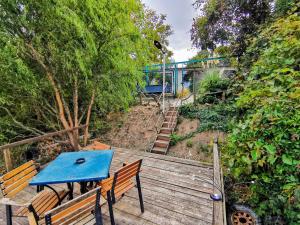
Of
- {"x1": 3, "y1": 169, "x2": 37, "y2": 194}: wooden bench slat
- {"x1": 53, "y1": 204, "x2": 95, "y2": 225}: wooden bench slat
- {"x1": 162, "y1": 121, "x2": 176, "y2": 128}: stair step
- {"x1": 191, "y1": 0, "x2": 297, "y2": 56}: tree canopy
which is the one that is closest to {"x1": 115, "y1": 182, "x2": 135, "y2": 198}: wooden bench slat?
{"x1": 53, "y1": 204, "x2": 95, "y2": 225}: wooden bench slat

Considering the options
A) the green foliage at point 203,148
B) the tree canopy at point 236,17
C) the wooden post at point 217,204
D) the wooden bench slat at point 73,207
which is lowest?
the green foliage at point 203,148

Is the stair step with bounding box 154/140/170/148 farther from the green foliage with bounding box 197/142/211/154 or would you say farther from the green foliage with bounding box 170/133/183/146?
the green foliage with bounding box 197/142/211/154

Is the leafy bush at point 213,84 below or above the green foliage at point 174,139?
above

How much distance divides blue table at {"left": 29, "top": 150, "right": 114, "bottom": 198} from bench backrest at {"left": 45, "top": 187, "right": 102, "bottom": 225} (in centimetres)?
32

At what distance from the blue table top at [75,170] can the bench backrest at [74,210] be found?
1.06 ft

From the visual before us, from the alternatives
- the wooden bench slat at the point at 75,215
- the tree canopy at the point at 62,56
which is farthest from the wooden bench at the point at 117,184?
the tree canopy at the point at 62,56

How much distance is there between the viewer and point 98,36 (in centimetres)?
413

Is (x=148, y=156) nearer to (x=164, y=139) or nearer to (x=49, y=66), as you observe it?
(x=164, y=139)

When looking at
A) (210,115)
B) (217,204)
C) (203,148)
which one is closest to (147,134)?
(203,148)

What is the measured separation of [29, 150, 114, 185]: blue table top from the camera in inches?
72.3

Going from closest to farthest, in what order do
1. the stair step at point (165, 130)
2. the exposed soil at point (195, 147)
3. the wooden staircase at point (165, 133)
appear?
1. the exposed soil at point (195, 147)
2. the wooden staircase at point (165, 133)
3. the stair step at point (165, 130)

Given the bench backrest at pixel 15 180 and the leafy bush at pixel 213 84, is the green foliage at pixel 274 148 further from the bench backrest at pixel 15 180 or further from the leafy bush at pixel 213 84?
the leafy bush at pixel 213 84

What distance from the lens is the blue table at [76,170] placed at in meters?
1.83

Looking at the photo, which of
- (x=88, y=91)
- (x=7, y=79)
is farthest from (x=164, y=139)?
(x=7, y=79)
